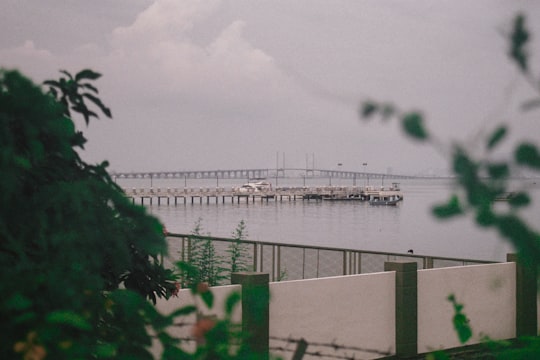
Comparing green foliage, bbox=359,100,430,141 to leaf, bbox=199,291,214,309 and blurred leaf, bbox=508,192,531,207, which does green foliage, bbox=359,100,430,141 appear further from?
leaf, bbox=199,291,214,309

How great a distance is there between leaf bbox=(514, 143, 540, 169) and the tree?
2.75 ft

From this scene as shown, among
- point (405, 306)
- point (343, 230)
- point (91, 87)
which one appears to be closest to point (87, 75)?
point (91, 87)

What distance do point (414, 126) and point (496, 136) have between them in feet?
0.50

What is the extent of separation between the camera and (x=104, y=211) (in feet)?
6.51

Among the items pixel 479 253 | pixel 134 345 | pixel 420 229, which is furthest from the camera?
pixel 420 229

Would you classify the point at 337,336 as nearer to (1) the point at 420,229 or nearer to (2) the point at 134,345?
(2) the point at 134,345

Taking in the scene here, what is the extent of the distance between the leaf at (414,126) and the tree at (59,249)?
73 centimetres

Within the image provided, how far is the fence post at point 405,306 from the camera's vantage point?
1127cm

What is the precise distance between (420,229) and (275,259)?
8488cm

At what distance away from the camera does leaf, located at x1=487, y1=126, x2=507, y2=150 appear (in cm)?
131

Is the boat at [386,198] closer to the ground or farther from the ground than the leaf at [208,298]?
farther from the ground

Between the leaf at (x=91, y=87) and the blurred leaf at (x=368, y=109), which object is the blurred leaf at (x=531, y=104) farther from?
the leaf at (x=91, y=87)

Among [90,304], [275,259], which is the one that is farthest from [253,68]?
[275,259]

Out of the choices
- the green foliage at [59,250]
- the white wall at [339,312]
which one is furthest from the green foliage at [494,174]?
the white wall at [339,312]
